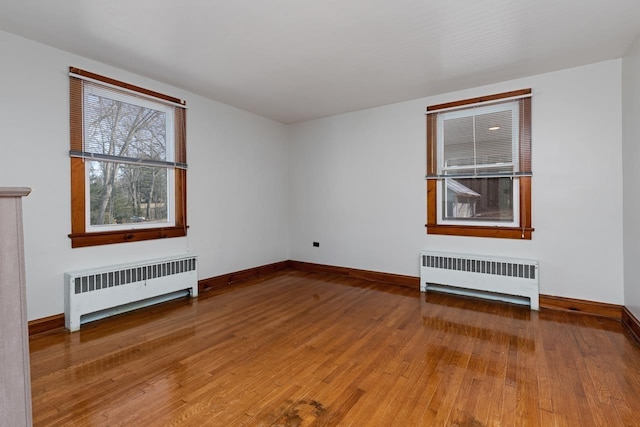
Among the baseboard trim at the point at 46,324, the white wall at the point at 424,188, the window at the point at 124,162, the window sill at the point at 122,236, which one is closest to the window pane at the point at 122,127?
the window at the point at 124,162

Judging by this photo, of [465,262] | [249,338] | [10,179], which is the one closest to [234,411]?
[249,338]

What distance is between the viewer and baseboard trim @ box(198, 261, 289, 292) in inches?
173

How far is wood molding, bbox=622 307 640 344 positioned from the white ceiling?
257cm

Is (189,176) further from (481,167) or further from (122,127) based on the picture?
(481,167)

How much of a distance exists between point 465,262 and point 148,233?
3.94 meters

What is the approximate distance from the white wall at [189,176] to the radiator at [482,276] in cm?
275

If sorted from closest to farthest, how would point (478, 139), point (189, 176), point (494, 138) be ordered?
point (494, 138) → point (478, 139) → point (189, 176)

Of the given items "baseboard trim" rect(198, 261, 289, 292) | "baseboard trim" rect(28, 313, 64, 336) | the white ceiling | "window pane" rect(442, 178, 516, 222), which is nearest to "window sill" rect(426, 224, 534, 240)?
"window pane" rect(442, 178, 516, 222)

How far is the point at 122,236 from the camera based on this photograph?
11.6 feet

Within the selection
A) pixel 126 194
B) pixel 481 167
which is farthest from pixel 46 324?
pixel 481 167

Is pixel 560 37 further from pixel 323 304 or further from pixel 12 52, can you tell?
pixel 12 52

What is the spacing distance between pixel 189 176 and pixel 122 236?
111 cm

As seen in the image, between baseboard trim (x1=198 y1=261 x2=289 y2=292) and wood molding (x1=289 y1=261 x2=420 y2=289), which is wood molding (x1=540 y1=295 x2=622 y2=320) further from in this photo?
baseboard trim (x1=198 y1=261 x2=289 y2=292)

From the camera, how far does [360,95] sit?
14.2 feet
